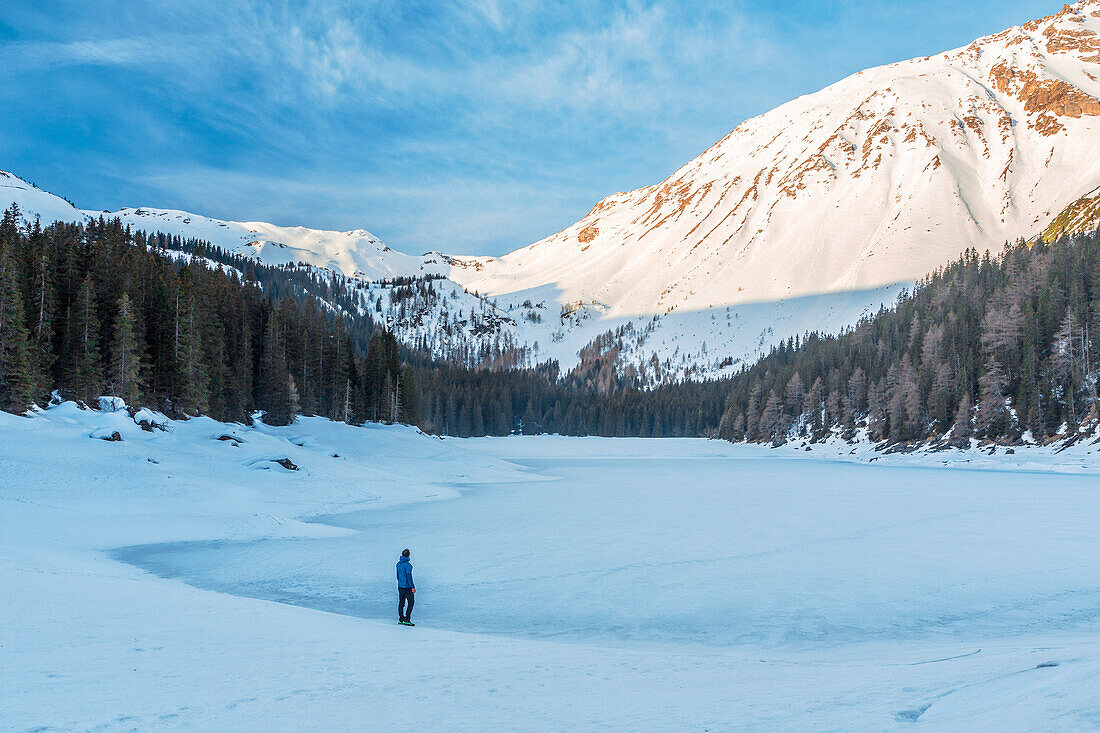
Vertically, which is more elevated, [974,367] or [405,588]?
[974,367]

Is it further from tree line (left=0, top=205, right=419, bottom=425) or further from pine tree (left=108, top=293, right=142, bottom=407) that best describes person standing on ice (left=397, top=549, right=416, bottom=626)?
pine tree (left=108, top=293, right=142, bottom=407)

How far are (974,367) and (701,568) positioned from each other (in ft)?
259

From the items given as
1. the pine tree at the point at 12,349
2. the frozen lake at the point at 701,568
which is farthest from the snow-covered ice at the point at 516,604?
the pine tree at the point at 12,349

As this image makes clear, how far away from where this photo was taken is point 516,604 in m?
14.2

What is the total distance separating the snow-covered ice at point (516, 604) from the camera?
714 cm

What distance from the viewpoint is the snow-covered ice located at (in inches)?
281

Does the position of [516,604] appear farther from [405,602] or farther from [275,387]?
[275,387]

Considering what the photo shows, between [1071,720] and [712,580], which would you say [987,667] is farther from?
[712,580]

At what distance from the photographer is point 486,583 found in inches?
632

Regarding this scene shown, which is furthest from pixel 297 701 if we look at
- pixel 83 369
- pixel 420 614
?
pixel 83 369

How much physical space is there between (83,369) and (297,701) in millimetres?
45200

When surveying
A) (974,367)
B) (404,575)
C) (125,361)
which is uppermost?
(974,367)

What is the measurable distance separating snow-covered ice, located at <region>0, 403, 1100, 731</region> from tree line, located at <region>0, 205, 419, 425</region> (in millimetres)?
10532

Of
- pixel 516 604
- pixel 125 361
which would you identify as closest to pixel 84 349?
pixel 125 361
